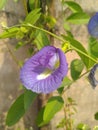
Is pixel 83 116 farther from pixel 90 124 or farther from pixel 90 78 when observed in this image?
pixel 90 78

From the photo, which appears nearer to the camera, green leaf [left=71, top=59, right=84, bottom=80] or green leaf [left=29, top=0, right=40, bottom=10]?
green leaf [left=71, top=59, right=84, bottom=80]

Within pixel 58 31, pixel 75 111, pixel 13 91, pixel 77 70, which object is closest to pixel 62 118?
pixel 75 111

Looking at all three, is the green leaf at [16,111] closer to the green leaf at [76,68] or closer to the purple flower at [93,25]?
the green leaf at [76,68]

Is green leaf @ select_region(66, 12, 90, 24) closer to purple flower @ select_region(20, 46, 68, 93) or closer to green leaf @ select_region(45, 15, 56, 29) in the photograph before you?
green leaf @ select_region(45, 15, 56, 29)

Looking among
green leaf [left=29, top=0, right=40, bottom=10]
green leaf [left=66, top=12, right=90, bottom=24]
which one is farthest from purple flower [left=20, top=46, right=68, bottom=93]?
green leaf [left=29, top=0, right=40, bottom=10]

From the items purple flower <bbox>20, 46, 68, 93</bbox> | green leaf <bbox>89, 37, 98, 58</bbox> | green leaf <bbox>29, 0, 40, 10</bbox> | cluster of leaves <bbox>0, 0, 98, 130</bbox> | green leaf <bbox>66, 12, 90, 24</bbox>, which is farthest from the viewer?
green leaf <bbox>29, 0, 40, 10</bbox>

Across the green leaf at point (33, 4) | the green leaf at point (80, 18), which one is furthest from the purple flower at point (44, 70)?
the green leaf at point (33, 4)

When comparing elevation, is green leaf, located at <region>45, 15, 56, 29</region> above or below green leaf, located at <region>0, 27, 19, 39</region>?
below

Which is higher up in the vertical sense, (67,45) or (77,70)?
(67,45)

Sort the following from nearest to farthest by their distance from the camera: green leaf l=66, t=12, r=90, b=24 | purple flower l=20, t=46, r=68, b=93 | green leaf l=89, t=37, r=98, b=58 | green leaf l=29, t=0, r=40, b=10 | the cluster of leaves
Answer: purple flower l=20, t=46, r=68, b=93 < the cluster of leaves < green leaf l=89, t=37, r=98, b=58 < green leaf l=66, t=12, r=90, b=24 < green leaf l=29, t=0, r=40, b=10
